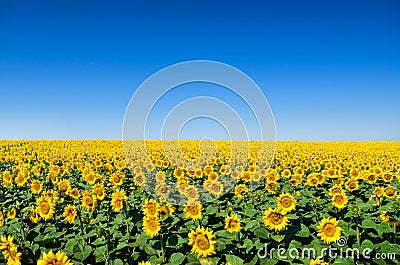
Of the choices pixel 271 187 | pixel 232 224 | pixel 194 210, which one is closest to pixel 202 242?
pixel 232 224

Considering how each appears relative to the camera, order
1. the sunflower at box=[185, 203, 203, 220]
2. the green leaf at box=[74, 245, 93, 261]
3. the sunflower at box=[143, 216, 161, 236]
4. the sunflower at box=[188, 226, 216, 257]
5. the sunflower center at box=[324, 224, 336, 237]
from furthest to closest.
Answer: the sunflower at box=[185, 203, 203, 220] < the sunflower at box=[143, 216, 161, 236] < the sunflower center at box=[324, 224, 336, 237] < the sunflower at box=[188, 226, 216, 257] < the green leaf at box=[74, 245, 93, 261]

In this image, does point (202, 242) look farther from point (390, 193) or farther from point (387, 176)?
point (387, 176)

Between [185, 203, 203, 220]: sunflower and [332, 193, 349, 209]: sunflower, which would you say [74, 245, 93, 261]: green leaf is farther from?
[332, 193, 349, 209]: sunflower

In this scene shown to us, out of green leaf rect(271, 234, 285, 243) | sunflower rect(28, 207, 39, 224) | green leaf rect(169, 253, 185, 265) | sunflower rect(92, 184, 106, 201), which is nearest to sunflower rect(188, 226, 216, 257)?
green leaf rect(169, 253, 185, 265)

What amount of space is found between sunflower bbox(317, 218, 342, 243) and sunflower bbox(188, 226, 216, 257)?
1509mm

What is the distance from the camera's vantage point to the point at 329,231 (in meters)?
A: 4.35

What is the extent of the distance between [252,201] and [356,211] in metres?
2.53

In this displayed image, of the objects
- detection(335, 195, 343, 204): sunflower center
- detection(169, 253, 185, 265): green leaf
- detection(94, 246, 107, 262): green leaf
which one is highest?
detection(335, 195, 343, 204): sunflower center

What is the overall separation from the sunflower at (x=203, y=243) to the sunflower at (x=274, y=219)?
109 cm

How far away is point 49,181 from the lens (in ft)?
26.2

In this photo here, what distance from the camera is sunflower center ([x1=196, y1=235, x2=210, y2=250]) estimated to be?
4004mm

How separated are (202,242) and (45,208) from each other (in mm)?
2987

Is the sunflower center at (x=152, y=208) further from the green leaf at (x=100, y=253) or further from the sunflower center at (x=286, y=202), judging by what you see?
the sunflower center at (x=286, y=202)

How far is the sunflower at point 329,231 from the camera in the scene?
4285mm
